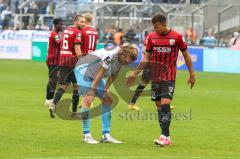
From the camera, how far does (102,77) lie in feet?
41.1

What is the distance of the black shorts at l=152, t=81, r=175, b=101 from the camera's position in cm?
1284

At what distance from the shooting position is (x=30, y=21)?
47.2 metres

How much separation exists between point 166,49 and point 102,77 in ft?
4.02

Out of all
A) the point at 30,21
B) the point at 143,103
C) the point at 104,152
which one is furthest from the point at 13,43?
the point at 104,152

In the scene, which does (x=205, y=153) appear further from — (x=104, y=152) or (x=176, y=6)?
(x=176, y=6)

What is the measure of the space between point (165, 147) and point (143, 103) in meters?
8.39

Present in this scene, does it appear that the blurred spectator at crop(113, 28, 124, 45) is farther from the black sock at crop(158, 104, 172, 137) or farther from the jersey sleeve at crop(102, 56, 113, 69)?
the jersey sleeve at crop(102, 56, 113, 69)

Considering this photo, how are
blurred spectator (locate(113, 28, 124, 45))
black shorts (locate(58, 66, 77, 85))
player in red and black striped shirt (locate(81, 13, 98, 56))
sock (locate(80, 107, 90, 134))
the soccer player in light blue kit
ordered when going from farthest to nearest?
1. blurred spectator (locate(113, 28, 124, 45))
2. black shorts (locate(58, 66, 77, 85))
3. player in red and black striped shirt (locate(81, 13, 98, 56))
4. sock (locate(80, 107, 90, 134))
5. the soccer player in light blue kit

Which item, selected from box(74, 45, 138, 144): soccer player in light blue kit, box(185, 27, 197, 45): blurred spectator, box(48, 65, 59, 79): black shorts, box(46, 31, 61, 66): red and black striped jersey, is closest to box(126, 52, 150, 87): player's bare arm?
box(74, 45, 138, 144): soccer player in light blue kit

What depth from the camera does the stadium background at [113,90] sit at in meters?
12.2

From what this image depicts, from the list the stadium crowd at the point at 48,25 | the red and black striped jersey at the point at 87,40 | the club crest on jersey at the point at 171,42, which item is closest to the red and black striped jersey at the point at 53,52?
the red and black striped jersey at the point at 87,40

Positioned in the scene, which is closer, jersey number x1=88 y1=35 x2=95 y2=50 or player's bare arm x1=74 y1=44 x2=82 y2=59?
player's bare arm x1=74 y1=44 x2=82 y2=59

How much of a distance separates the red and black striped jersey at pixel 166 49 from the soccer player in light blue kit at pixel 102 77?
547 mm

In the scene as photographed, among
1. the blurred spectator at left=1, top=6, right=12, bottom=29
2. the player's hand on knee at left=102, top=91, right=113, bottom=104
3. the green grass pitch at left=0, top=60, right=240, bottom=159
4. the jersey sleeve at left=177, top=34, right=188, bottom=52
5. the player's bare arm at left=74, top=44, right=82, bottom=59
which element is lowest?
the green grass pitch at left=0, top=60, right=240, bottom=159
